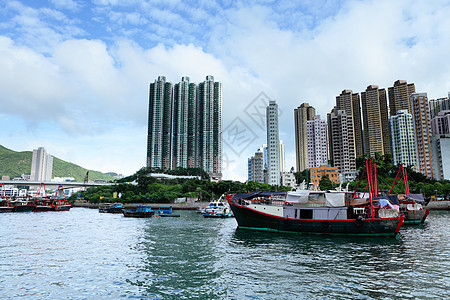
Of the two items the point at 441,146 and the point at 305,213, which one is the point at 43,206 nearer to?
the point at 305,213

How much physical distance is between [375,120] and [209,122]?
7698 centimetres

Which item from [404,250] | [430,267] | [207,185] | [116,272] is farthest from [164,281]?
[207,185]

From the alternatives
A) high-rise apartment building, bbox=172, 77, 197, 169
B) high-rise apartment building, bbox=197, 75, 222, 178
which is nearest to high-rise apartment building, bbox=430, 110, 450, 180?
high-rise apartment building, bbox=197, 75, 222, 178

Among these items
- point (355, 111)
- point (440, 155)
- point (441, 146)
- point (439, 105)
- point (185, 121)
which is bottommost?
point (440, 155)

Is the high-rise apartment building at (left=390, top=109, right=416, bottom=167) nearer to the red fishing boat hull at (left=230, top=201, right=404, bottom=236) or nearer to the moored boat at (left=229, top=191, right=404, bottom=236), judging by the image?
the moored boat at (left=229, top=191, right=404, bottom=236)

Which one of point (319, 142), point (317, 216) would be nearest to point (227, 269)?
point (317, 216)

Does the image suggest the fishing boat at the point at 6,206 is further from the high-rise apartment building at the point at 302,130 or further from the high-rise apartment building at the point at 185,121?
the high-rise apartment building at the point at 302,130

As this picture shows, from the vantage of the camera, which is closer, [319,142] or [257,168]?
[319,142]

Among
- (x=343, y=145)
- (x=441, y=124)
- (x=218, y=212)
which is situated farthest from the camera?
(x=343, y=145)

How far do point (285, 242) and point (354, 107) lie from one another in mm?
131752

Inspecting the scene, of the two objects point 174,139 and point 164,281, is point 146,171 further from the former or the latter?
point 164,281

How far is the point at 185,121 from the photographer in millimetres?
149250

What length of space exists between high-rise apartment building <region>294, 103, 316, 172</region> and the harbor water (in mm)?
128390

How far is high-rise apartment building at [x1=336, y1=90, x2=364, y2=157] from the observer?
14000 cm
